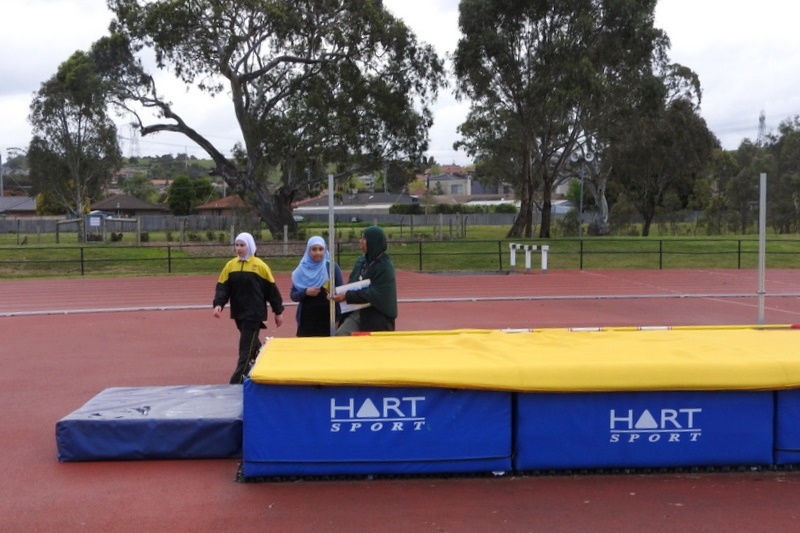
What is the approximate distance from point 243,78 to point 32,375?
30.3 metres

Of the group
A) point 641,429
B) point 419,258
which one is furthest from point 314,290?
point 419,258

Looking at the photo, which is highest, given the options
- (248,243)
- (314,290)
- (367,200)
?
(367,200)

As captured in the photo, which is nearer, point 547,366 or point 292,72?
point 547,366

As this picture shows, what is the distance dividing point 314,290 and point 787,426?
4509 millimetres

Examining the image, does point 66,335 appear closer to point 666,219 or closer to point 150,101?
point 150,101

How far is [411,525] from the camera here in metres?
5.39

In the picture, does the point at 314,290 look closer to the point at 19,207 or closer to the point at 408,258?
the point at 408,258

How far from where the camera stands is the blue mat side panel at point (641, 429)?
6.14 m

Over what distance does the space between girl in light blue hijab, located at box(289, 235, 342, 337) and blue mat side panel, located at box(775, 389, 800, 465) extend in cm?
425

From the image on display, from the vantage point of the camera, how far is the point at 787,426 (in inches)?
246

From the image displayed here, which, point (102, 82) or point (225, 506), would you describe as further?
point (102, 82)

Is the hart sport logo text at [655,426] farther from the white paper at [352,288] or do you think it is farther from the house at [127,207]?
the house at [127,207]

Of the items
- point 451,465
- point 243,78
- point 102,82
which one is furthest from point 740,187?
point 451,465

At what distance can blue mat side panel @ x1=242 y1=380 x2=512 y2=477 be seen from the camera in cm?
605
